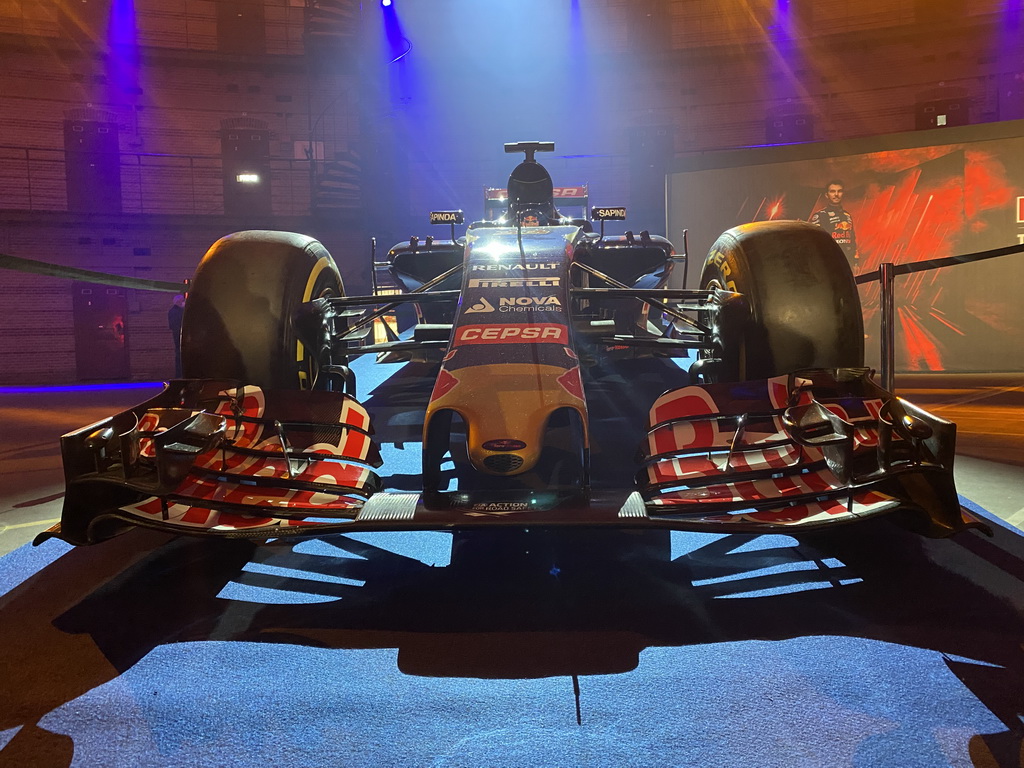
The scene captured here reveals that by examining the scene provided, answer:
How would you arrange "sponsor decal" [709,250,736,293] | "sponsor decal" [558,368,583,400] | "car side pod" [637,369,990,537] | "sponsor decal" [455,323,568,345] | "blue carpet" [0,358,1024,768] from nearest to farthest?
"blue carpet" [0,358,1024,768] → "car side pod" [637,369,990,537] → "sponsor decal" [558,368,583,400] → "sponsor decal" [455,323,568,345] → "sponsor decal" [709,250,736,293]

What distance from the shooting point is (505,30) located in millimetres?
17297

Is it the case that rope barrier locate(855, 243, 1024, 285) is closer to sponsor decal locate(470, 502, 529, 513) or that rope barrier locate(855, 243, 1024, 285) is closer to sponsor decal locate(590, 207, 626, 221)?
sponsor decal locate(470, 502, 529, 513)

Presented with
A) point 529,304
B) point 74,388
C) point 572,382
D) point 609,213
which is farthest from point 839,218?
point 74,388

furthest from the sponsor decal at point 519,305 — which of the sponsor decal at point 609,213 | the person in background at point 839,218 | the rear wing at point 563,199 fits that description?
the person in background at point 839,218

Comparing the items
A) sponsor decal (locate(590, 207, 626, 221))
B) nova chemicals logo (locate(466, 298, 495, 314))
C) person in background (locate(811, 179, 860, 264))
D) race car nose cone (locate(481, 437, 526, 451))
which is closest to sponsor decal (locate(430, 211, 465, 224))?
sponsor decal (locate(590, 207, 626, 221))

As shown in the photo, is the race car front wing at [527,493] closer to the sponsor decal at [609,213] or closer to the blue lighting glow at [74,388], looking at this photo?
the sponsor decal at [609,213]

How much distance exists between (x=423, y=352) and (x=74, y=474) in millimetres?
1999

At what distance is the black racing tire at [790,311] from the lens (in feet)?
9.49

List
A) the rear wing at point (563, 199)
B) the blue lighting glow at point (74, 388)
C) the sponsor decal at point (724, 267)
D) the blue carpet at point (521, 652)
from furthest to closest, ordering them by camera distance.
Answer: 1. the blue lighting glow at point (74, 388)
2. the rear wing at point (563, 199)
3. the sponsor decal at point (724, 267)
4. the blue carpet at point (521, 652)

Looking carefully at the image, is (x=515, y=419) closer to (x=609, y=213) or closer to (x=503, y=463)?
(x=503, y=463)

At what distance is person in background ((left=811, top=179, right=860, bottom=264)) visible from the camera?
10.2 metres

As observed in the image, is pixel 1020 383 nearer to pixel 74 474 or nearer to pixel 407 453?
pixel 407 453

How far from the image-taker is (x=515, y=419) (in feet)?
8.02

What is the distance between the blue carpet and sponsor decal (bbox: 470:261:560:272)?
117 centimetres
